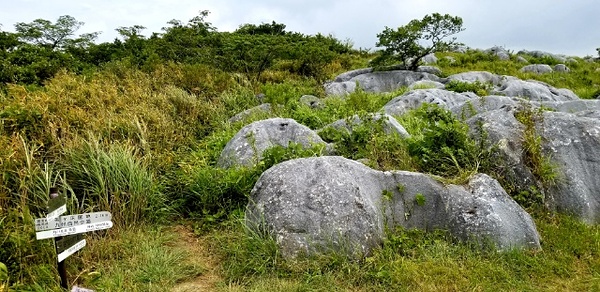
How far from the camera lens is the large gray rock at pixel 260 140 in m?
6.62

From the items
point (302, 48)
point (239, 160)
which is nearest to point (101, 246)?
point (239, 160)

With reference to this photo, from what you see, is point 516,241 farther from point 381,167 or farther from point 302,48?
point 302,48

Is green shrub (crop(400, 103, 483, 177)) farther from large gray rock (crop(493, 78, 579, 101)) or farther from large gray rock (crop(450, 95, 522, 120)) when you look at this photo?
large gray rock (crop(493, 78, 579, 101))

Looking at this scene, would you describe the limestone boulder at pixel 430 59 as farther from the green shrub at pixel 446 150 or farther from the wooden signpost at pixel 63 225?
the wooden signpost at pixel 63 225

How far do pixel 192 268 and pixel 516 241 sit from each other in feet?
11.1

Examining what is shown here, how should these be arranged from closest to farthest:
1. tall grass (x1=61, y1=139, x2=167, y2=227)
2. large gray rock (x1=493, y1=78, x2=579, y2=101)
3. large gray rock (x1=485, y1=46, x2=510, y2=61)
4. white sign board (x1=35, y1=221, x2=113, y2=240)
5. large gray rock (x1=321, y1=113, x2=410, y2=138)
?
white sign board (x1=35, y1=221, x2=113, y2=240) → tall grass (x1=61, y1=139, x2=167, y2=227) → large gray rock (x1=321, y1=113, x2=410, y2=138) → large gray rock (x1=493, y1=78, x2=579, y2=101) → large gray rock (x1=485, y1=46, x2=510, y2=61)

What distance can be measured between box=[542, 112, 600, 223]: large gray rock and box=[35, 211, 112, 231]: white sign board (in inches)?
200

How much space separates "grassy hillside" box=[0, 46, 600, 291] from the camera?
4270 mm

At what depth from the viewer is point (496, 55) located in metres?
22.7

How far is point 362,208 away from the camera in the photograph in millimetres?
4773

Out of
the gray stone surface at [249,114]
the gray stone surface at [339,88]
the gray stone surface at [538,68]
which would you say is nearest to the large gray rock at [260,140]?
the gray stone surface at [249,114]

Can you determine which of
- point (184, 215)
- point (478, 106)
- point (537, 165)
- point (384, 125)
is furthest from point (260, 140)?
point (478, 106)

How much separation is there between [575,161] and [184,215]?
5.14 meters

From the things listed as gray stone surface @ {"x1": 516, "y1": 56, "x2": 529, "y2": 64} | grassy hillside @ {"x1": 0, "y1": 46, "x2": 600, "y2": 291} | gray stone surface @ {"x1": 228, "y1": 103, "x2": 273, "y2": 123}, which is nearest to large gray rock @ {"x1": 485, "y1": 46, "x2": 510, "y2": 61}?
gray stone surface @ {"x1": 516, "y1": 56, "x2": 529, "y2": 64}
